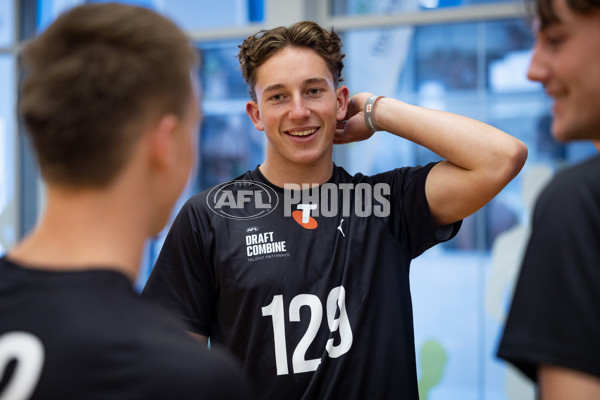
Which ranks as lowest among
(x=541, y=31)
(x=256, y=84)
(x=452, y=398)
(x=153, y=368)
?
(x=452, y=398)

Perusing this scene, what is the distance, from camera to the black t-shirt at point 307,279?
137 centimetres

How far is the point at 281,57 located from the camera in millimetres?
1566

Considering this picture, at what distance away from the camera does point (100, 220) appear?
2.25 ft

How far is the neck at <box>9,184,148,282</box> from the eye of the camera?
0.67m

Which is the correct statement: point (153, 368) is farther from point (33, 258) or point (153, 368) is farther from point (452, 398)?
point (452, 398)

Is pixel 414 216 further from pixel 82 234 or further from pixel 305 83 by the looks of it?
pixel 82 234

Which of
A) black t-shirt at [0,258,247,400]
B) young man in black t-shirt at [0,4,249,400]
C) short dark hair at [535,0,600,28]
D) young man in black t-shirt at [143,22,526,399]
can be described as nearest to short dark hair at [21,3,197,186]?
young man in black t-shirt at [0,4,249,400]

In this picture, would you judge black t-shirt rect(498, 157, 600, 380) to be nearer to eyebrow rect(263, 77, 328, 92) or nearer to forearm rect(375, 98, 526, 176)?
forearm rect(375, 98, 526, 176)

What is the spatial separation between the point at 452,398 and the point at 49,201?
2.84 m

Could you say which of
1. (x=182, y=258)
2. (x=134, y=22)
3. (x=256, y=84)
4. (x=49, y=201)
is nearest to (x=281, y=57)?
(x=256, y=84)

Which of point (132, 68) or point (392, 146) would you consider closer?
point (132, 68)

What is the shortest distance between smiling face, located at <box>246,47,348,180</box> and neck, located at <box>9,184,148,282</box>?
88 cm

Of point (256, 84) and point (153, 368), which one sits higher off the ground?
point (256, 84)

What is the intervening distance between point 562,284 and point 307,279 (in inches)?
32.0
